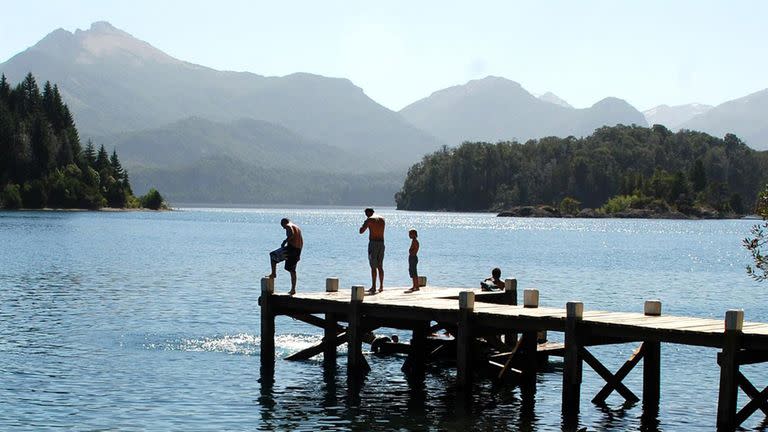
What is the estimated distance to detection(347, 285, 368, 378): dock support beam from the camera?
1194 inches

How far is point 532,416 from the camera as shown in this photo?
2733 centimetres

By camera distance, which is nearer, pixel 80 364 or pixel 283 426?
pixel 283 426

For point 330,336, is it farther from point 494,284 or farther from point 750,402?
point 750,402

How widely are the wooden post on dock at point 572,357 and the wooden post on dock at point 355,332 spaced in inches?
253

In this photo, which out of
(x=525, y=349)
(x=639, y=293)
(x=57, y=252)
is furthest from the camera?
(x=57, y=252)

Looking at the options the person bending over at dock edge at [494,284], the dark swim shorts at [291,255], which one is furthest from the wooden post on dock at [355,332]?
the person bending over at dock edge at [494,284]

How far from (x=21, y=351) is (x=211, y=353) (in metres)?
5.99

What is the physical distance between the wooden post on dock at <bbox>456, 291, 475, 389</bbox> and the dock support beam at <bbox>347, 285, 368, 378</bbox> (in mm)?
3219

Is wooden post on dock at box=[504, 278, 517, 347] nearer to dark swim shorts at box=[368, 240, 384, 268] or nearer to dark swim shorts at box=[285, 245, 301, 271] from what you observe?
dark swim shorts at box=[368, 240, 384, 268]

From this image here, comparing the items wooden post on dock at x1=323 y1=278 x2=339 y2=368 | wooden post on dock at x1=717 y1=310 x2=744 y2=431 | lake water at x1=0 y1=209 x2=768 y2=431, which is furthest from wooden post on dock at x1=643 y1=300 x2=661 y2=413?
wooden post on dock at x1=323 y1=278 x2=339 y2=368

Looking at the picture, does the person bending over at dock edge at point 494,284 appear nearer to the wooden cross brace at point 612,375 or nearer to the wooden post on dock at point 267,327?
the wooden cross brace at point 612,375

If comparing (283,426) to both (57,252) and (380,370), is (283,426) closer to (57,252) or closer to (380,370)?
(380,370)

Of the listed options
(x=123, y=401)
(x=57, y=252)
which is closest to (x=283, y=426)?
(x=123, y=401)

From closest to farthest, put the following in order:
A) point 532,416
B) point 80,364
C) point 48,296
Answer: point 532,416 < point 80,364 < point 48,296
